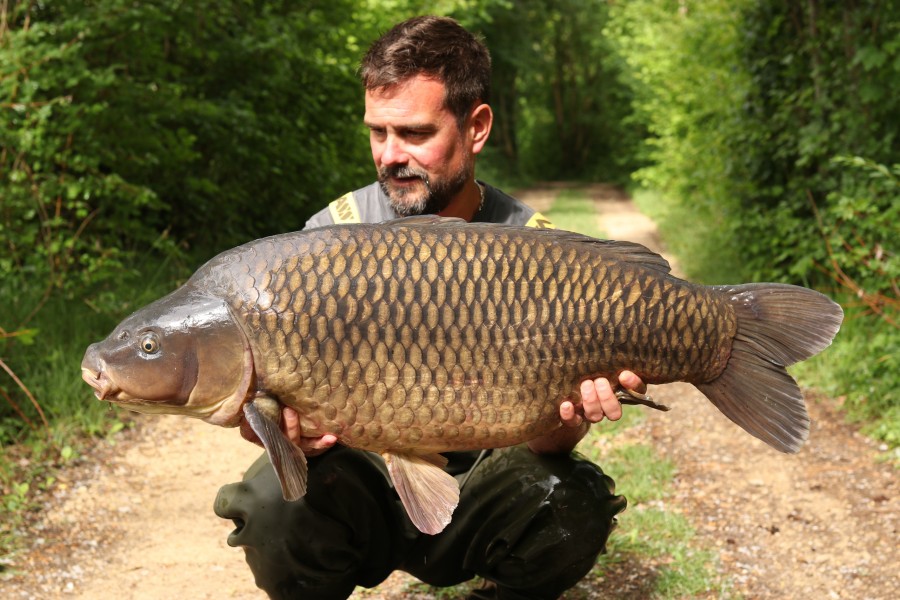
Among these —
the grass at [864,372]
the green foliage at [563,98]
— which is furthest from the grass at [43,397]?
the green foliage at [563,98]

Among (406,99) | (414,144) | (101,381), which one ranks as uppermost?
(406,99)

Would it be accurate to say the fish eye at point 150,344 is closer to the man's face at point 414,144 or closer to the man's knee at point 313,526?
the man's knee at point 313,526

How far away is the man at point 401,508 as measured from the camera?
227cm

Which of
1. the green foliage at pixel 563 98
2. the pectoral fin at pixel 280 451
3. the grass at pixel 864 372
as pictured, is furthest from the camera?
the green foliage at pixel 563 98

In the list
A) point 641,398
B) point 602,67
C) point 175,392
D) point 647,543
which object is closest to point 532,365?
point 641,398

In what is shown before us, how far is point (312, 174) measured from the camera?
24.3 feet

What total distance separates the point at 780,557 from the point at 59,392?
2.87m

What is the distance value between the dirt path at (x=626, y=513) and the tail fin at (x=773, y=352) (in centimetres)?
106

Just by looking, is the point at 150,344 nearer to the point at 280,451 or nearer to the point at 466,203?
the point at 280,451

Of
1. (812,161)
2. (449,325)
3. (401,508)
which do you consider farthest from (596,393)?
(812,161)

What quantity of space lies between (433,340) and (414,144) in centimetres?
75

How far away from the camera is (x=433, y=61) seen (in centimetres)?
242

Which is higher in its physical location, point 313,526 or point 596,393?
point 596,393

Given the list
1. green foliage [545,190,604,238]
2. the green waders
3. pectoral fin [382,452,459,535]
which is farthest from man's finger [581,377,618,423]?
green foliage [545,190,604,238]
